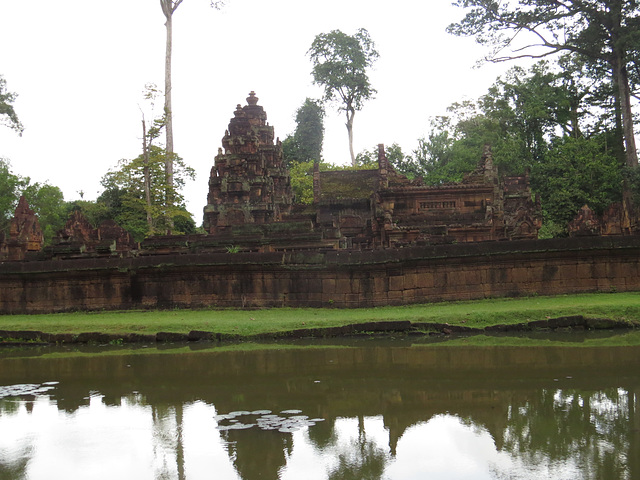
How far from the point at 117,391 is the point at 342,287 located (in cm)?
746

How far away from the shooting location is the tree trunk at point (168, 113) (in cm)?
3400

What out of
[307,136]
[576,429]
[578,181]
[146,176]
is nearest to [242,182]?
[146,176]

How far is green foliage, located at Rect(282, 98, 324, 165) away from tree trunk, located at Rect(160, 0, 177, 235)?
25999 mm

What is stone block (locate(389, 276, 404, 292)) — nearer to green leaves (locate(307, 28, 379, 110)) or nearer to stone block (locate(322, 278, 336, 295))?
stone block (locate(322, 278, 336, 295))

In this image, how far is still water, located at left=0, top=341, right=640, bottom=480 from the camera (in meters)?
5.21

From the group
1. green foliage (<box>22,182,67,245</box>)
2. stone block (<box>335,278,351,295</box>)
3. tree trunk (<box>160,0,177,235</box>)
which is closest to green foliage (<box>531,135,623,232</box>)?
tree trunk (<box>160,0,177,235</box>)

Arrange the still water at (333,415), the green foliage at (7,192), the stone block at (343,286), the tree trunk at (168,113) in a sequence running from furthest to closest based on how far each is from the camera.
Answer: the green foliage at (7,192)
the tree trunk at (168,113)
the stone block at (343,286)
the still water at (333,415)

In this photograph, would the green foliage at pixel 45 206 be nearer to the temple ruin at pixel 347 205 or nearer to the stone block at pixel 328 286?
the temple ruin at pixel 347 205

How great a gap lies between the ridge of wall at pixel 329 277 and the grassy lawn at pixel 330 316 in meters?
0.45

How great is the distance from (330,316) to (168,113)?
24.3 meters

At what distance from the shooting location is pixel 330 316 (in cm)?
1333

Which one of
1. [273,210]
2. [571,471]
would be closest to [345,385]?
[571,471]

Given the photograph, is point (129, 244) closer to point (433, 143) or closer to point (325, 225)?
point (325, 225)

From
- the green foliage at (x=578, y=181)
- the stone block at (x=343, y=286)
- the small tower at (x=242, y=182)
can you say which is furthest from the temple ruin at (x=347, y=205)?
the green foliage at (x=578, y=181)
